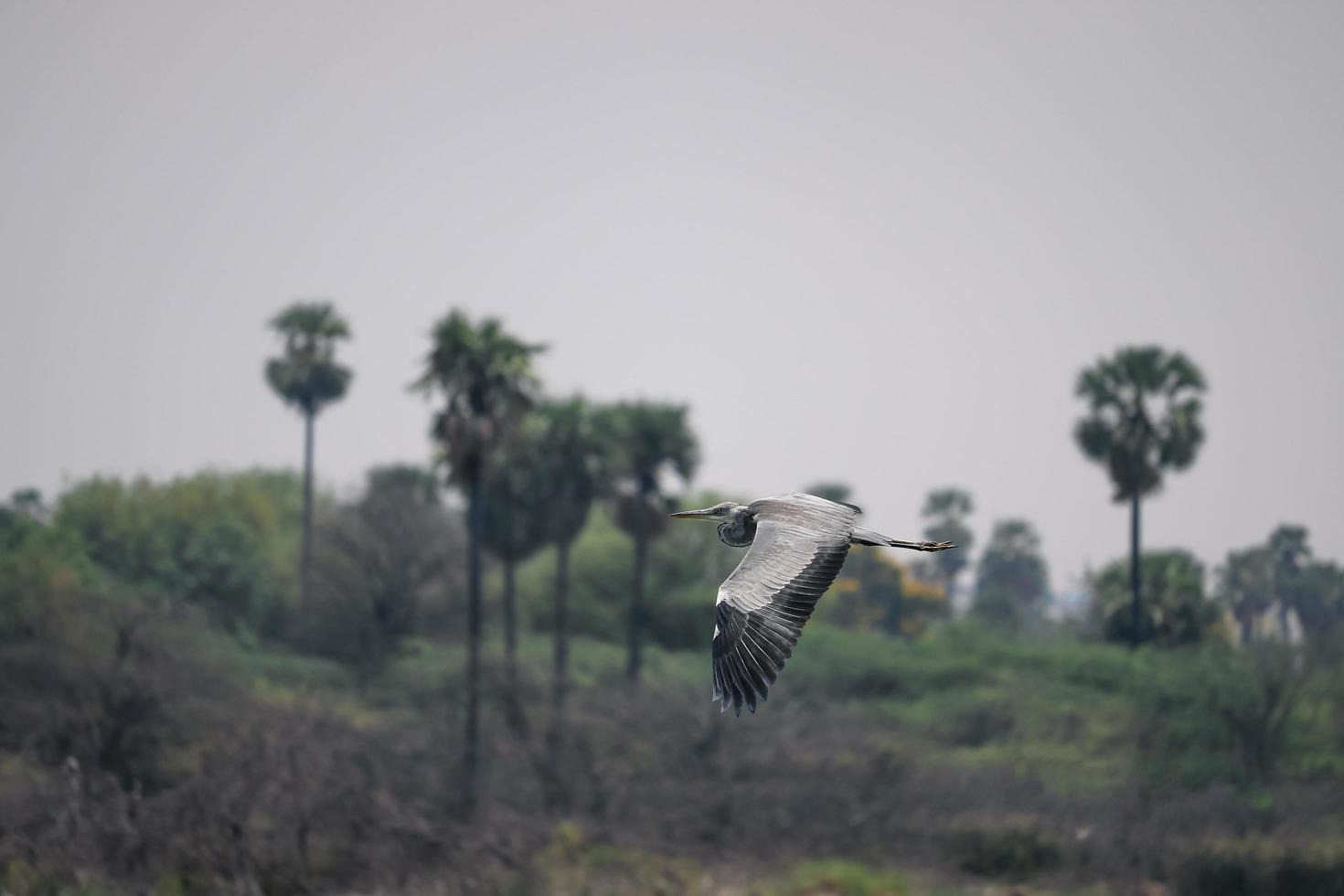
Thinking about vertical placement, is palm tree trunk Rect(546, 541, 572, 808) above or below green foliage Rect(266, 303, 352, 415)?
below

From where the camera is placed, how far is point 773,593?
746 cm

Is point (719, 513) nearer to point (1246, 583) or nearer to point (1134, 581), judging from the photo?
point (1134, 581)

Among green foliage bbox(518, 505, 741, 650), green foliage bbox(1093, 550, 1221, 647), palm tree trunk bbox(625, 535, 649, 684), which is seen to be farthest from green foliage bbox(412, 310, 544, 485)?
green foliage bbox(1093, 550, 1221, 647)

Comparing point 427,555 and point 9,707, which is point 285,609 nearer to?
point 427,555

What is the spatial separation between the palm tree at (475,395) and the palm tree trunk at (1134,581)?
66.6 feet

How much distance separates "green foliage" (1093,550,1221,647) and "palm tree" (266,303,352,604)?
88.0 feet

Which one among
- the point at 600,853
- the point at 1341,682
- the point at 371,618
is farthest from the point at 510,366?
the point at 1341,682

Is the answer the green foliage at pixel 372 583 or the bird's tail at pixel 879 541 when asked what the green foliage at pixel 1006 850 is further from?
the bird's tail at pixel 879 541

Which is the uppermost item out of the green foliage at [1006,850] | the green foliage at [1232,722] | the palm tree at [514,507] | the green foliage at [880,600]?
the palm tree at [514,507]

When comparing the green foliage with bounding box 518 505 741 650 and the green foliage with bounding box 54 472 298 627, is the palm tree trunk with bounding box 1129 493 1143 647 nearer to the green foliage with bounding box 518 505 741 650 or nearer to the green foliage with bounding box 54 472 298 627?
the green foliage with bounding box 518 505 741 650

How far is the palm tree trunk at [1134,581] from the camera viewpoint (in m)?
45.0

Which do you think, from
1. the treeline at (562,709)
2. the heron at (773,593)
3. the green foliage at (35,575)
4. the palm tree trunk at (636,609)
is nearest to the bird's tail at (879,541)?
the heron at (773,593)

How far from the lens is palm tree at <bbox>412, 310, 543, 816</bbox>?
33344 mm

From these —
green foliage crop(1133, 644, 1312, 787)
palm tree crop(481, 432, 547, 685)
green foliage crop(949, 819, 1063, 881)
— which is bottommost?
green foliage crop(949, 819, 1063, 881)
